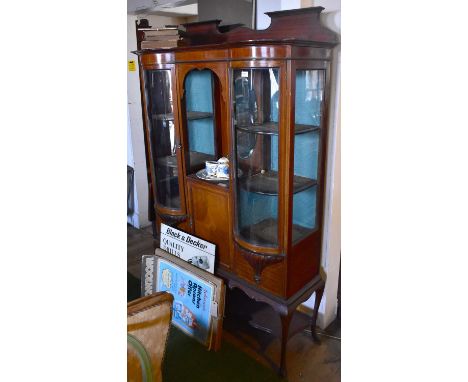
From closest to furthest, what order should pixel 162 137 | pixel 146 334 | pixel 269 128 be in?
pixel 146 334 → pixel 269 128 → pixel 162 137

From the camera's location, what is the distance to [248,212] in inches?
65.4

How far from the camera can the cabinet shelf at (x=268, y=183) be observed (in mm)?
1523

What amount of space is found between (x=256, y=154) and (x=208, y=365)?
97cm

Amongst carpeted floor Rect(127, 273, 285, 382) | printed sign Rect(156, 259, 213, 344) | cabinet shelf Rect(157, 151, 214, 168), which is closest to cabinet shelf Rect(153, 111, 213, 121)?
cabinet shelf Rect(157, 151, 214, 168)

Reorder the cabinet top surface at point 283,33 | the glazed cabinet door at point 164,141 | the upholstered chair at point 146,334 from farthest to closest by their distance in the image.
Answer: the glazed cabinet door at point 164,141 < the cabinet top surface at point 283,33 < the upholstered chair at point 146,334

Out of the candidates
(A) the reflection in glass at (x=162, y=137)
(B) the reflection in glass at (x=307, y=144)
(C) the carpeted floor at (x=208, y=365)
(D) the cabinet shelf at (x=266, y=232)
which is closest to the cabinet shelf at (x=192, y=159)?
(A) the reflection in glass at (x=162, y=137)

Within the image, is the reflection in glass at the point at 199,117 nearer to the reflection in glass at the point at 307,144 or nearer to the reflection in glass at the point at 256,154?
the reflection in glass at the point at 256,154

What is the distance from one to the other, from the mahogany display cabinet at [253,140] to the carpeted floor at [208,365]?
0.97 feet

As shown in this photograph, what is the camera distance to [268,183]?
1.57 metres

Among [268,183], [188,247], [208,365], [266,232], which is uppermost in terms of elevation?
[268,183]

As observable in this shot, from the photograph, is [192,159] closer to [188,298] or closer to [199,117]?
[199,117]

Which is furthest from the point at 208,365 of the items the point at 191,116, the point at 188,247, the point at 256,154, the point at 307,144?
the point at 191,116
